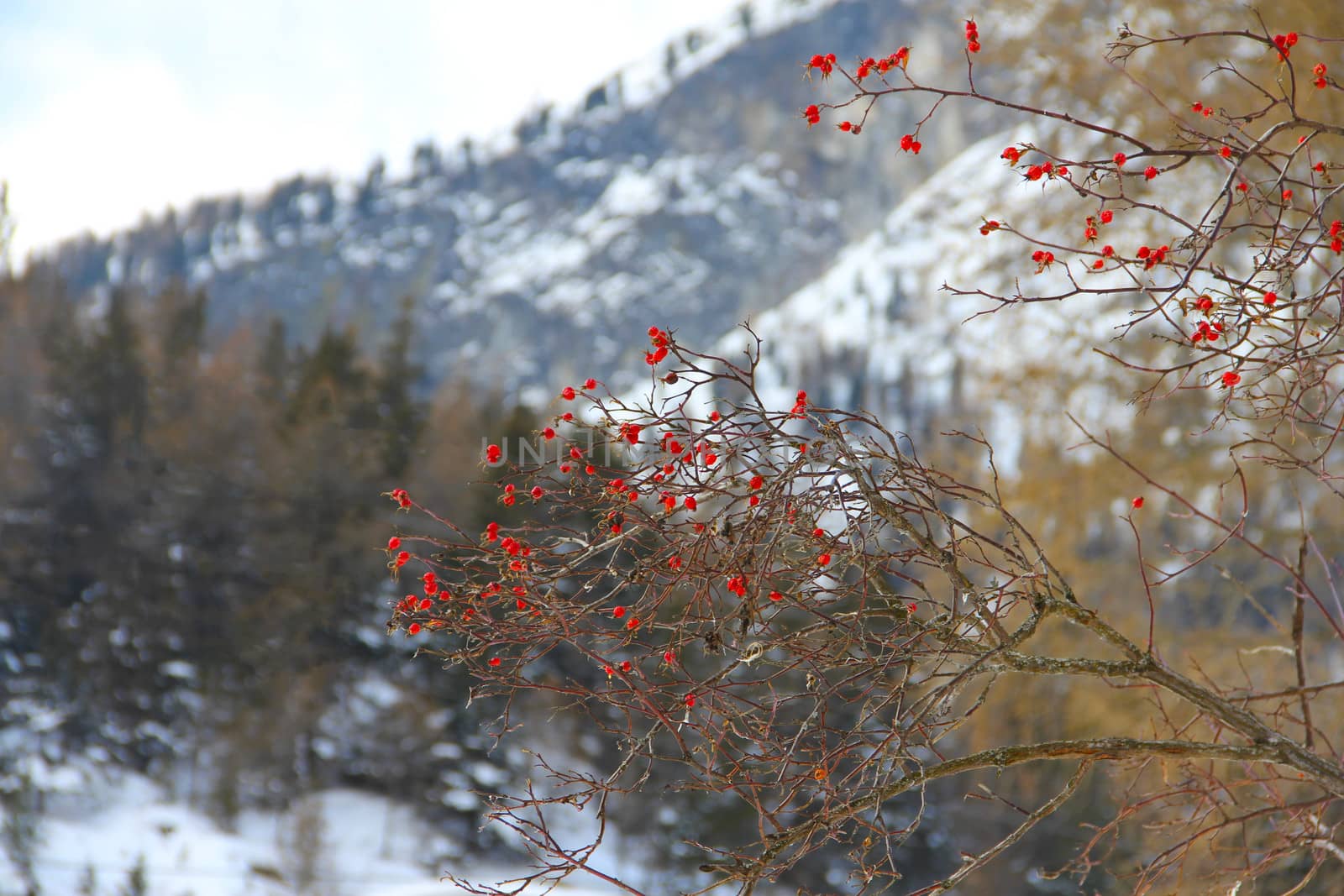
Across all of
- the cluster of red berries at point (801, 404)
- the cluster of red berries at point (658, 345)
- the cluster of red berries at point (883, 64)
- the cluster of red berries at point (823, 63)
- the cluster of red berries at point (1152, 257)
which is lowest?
the cluster of red berries at point (801, 404)

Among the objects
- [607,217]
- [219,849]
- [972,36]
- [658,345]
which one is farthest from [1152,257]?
[607,217]

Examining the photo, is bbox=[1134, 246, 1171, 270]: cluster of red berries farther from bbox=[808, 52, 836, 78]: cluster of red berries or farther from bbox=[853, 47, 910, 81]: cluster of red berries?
bbox=[808, 52, 836, 78]: cluster of red berries

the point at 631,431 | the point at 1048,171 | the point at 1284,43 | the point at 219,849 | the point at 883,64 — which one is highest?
the point at 219,849

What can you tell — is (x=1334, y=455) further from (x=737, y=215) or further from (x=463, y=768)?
(x=737, y=215)

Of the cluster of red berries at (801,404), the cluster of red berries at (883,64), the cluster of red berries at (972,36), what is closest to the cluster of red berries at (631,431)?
the cluster of red berries at (801,404)

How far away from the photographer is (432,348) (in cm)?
10244

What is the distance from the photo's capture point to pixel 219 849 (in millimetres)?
15383

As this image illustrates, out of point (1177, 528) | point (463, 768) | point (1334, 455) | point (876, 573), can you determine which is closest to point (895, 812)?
point (463, 768)

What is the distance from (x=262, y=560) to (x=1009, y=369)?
13.1 m

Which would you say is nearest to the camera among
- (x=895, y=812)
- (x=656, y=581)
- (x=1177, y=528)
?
(x=656, y=581)

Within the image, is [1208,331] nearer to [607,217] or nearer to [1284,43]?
[1284,43]

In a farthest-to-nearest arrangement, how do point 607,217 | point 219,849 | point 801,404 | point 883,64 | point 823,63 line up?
point 607,217 → point 219,849 → point 823,63 → point 883,64 → point 801,404

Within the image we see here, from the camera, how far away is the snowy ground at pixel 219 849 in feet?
46.0

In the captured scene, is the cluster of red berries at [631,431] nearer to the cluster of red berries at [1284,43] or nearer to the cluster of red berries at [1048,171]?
the cluster of red berries at [1048,171]
